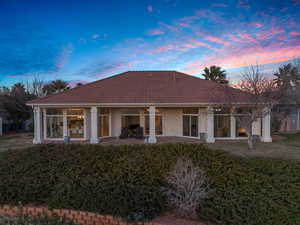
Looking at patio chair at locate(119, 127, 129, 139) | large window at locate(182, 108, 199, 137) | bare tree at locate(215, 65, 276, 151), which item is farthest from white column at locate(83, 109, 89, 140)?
bare tree at locate(215, 65, 276, 151)

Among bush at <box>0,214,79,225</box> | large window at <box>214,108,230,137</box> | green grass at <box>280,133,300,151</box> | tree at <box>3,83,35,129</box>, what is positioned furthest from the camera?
tree at <box>3,83,35,129</box>

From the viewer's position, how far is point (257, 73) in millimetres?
10828

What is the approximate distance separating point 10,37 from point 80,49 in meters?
5.25

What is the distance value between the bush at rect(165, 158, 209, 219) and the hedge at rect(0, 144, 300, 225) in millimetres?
158

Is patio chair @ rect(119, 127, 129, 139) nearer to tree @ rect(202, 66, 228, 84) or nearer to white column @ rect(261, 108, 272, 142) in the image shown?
white column @ rect(261, 108, 272, 142)

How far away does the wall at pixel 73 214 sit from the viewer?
11.1 feet

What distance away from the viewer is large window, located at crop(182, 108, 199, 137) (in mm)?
14586

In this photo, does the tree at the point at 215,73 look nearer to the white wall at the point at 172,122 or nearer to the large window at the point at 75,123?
the white wall at the point at 172,122

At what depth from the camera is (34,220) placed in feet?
11.1

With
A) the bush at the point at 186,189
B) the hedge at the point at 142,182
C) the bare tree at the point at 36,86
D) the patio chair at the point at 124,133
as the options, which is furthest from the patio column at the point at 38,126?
the bare tree at the point at 36,86

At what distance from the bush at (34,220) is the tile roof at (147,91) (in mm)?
9633

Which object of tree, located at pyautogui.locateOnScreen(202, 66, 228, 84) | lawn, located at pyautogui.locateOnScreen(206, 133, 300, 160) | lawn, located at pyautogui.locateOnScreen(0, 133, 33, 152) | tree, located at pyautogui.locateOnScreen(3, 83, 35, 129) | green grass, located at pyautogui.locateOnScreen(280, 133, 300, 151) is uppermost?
tree, located at pyautogui.locateOnScreen(202, 66, 228, 84)

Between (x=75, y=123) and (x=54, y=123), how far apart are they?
195 centimetres

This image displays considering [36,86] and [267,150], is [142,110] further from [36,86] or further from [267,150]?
[36,86]
